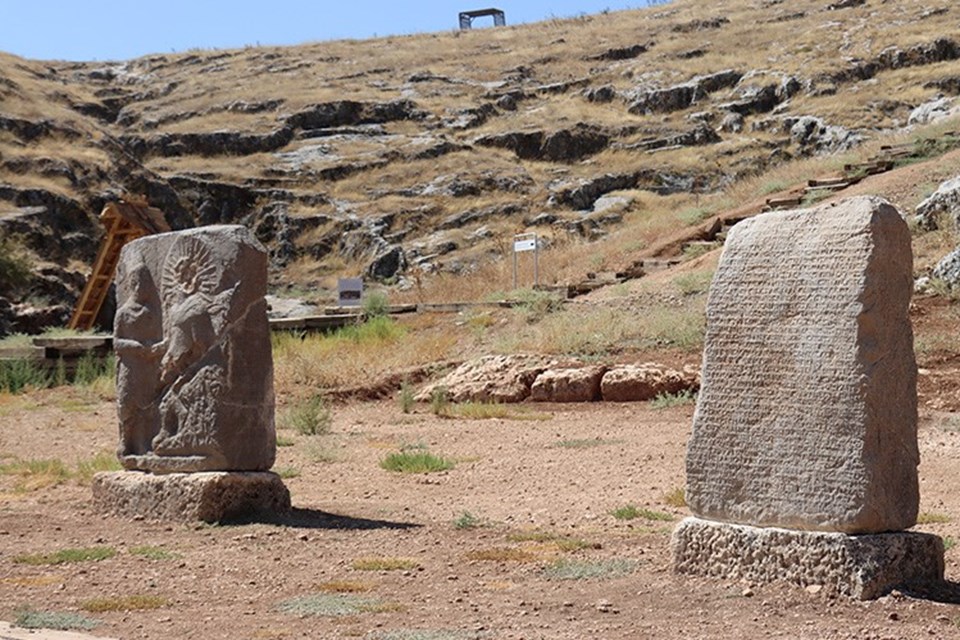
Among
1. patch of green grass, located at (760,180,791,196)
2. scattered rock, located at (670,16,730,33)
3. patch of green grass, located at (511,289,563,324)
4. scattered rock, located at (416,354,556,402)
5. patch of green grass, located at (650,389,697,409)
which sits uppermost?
scattered rock, located at (670,16,730,33)

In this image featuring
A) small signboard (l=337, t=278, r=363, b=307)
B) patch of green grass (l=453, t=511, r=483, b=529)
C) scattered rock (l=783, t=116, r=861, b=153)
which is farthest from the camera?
scattered rock (l=783, t=116, r=861, b=153)

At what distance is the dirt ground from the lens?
5754 mm

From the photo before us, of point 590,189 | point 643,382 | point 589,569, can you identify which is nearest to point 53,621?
point 589,569

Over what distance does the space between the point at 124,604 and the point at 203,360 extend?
290 cm

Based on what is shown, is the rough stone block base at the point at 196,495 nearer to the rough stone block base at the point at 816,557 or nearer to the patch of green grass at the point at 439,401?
the rough stone block base at the point at 816,557

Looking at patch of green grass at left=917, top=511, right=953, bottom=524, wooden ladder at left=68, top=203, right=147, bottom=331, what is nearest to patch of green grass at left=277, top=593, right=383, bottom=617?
patch of green grass at left=917, top=511, right=953, bottom=524

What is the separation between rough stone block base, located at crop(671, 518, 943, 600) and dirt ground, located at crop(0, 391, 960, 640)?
8 cm

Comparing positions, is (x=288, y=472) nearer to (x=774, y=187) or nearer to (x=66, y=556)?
(x=66, y=556)

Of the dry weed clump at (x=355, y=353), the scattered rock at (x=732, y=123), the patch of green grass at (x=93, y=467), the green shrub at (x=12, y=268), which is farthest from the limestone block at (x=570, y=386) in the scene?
the scattered rock at (x=732, y=123)

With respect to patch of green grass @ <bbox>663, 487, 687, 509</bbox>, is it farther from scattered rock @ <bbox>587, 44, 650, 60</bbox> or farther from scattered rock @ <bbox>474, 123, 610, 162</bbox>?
scattered rock @ <bbox>587, 44, 650, 60</bbox>

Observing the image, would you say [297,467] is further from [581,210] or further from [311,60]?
[311,60]

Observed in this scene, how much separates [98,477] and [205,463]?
103 centimetres

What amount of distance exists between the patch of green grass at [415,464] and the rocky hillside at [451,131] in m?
19.2

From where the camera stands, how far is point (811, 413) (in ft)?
19.9
